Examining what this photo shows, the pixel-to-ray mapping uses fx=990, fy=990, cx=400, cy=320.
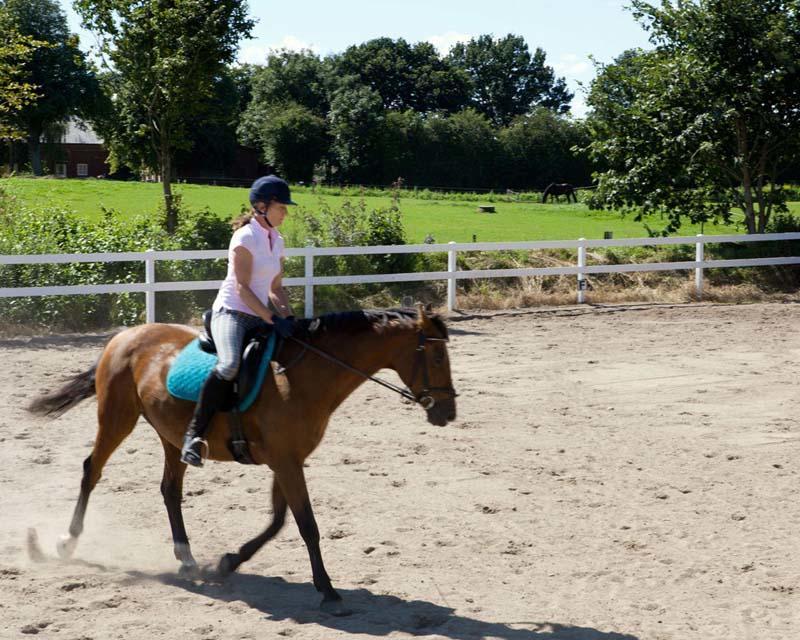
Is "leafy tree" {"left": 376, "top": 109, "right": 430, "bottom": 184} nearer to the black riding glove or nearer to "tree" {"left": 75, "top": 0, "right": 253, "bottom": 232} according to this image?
"tree" {"left": 75, "top": 0, "right": 253, "bottom": 232}

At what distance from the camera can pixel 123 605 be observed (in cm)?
552

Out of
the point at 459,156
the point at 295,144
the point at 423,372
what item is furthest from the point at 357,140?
the point at 423,372

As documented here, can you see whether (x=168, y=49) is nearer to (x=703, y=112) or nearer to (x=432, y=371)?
(x=703, y=112)

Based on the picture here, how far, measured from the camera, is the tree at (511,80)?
9800 cm

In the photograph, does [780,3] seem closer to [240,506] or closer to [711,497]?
[711,497]

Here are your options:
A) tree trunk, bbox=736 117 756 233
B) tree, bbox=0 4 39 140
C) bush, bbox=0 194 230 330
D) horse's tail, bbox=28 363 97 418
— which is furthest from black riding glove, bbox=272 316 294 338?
tree trunk, bbox=736 117 756 233

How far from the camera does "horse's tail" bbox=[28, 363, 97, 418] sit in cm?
671

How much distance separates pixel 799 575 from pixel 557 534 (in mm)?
1538

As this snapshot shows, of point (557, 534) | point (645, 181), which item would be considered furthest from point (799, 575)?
point (645, 181)

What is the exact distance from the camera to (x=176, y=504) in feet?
20.6

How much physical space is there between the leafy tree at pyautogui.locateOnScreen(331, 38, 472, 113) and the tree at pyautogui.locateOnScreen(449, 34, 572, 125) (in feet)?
27.1

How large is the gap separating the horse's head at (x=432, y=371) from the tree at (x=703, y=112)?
16532mm

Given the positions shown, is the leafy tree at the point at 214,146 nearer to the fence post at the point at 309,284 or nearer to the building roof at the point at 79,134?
the building roof at the point at 79,134

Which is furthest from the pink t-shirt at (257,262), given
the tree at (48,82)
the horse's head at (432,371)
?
the tree at (48,82)
